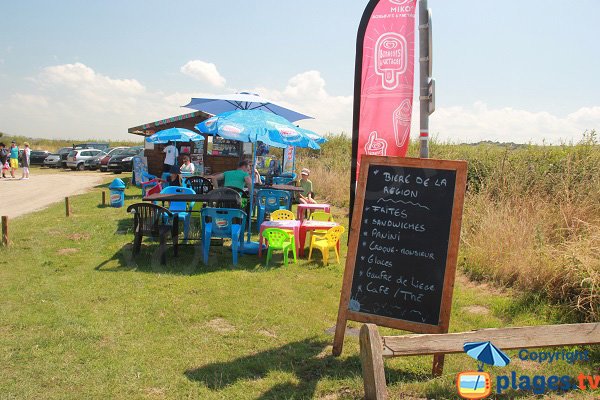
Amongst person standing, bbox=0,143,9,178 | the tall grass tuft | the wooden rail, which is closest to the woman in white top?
the tall grass tuft

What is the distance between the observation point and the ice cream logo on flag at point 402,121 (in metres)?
5.29

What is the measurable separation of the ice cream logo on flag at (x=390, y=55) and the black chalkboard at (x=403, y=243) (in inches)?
63.9

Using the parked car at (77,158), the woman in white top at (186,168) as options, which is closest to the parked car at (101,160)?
the parked car at (77,158)

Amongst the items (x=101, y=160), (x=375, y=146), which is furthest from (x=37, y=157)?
(x=375, y=146)

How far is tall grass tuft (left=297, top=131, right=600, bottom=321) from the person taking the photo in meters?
5.25

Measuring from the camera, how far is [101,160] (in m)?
27.9

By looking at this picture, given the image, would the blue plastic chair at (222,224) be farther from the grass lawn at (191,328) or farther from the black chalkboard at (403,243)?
the black chalkboard at (403,243)

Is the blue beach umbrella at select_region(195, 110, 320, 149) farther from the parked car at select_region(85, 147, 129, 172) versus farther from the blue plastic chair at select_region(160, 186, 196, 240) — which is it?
the parked car at select_region(85, 147, 129, 172)

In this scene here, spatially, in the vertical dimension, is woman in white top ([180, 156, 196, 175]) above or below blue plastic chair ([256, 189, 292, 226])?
above

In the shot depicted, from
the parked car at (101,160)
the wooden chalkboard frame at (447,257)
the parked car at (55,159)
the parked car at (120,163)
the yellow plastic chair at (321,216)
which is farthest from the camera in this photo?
the parked car at (55,159)

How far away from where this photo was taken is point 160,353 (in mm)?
4133

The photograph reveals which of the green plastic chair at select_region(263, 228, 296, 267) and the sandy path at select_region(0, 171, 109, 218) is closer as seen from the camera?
the green plastic chair at select_region(263, 228, 296, 267)

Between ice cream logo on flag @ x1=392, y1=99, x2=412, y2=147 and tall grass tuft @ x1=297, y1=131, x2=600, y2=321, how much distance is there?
7.62ft

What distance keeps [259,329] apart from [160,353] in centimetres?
104
